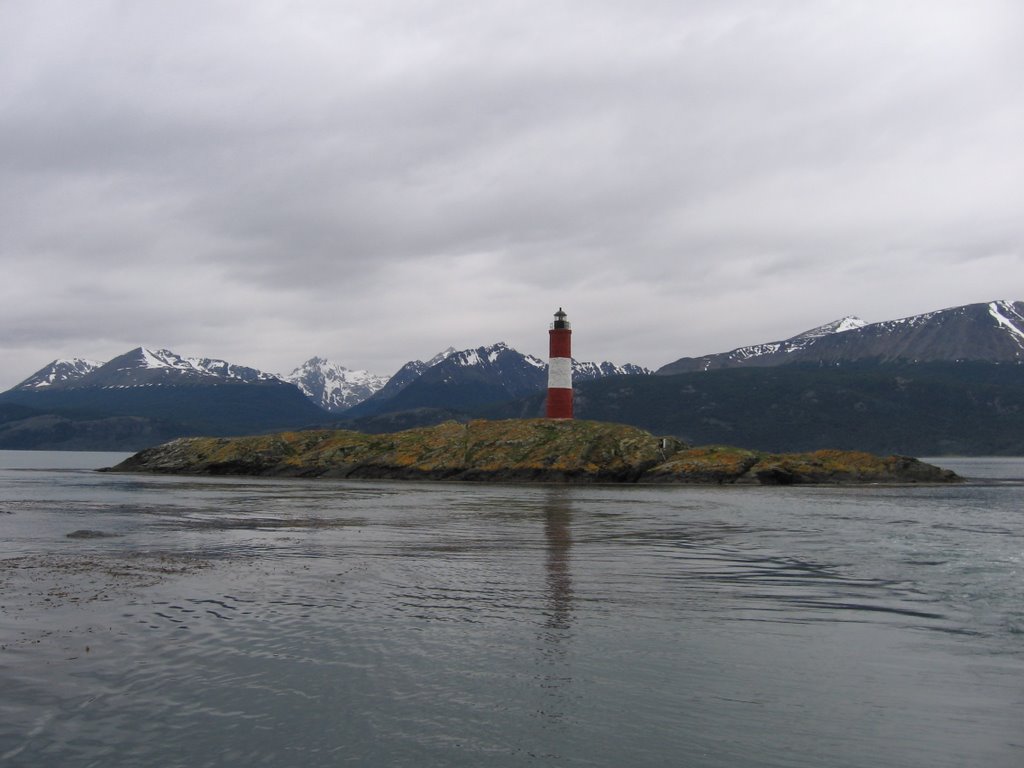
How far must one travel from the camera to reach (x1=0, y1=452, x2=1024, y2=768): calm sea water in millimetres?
11953

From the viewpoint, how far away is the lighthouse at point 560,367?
4316 inches

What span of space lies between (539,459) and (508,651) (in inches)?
3360

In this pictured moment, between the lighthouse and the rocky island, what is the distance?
2.29 m

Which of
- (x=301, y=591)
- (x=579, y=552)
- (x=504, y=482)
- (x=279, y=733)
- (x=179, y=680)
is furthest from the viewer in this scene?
(x=504, y=482)

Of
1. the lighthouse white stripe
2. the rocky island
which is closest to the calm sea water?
the rocky island

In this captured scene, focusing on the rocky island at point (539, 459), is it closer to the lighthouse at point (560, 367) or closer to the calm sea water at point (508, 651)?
the lighthouse at point (560, 367)

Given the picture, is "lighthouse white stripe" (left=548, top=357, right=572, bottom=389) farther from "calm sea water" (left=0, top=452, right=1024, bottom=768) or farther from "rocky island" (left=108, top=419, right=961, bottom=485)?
"calm sea water" (left=0, top=452, right=1024, bottom=768)

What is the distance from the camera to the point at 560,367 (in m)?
110

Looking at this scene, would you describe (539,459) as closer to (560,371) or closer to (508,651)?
(560,371)

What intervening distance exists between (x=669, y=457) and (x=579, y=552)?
72056 mm

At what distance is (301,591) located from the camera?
77.4ft

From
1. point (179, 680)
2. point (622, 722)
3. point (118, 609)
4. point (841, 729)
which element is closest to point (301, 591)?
point (118, 609)

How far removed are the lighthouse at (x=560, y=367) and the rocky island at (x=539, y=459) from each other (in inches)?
90.3

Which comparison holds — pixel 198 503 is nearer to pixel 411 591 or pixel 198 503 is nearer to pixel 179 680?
pixel 411 591
